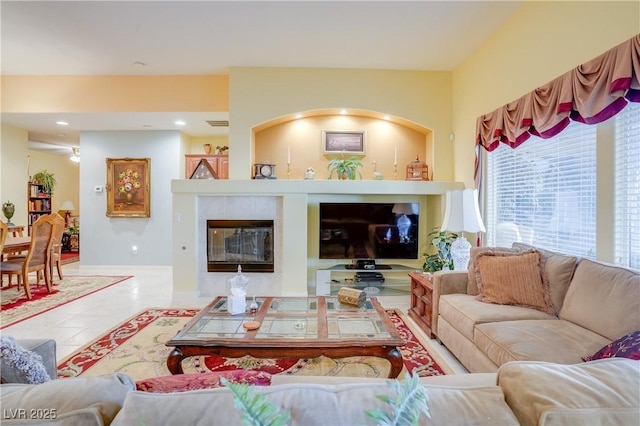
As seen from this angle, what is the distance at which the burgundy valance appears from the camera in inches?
75.9

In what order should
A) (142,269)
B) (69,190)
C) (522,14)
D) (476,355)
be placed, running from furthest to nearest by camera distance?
(69,190)
(142,269)
(522,14)
(476,355)

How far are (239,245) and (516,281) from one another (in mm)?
3217

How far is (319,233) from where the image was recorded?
172 inches

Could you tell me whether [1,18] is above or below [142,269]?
above

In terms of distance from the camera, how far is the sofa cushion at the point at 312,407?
2.11 ft

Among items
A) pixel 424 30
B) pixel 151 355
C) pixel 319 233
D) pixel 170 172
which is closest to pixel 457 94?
pixel 424 30

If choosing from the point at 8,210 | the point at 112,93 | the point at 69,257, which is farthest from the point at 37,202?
the point at 112,93

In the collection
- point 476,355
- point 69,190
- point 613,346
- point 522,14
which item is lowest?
point 476,355

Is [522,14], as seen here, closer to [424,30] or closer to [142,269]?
[424,30]

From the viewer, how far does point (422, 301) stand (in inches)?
131

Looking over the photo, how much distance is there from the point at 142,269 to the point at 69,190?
5720 millimetres

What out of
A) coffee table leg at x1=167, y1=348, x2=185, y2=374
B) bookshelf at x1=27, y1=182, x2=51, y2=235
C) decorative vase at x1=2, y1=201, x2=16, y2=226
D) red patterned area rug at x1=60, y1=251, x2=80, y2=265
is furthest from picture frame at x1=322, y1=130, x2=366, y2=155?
bookshelf at x1=27, y1=182, x2=51, y2=235

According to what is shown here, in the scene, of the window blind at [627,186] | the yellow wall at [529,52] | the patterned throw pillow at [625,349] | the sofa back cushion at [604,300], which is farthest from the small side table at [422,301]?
the patterned throw pillow at [625,349]

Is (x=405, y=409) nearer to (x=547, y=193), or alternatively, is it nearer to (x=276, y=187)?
(x=547, y=193)
